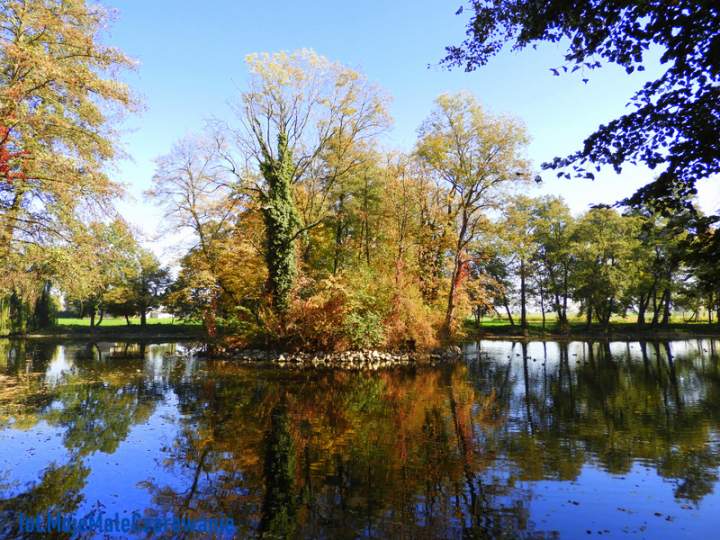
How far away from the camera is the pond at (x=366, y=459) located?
475 centimetres

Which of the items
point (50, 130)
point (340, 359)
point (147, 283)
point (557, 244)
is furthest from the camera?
point (147, 283)

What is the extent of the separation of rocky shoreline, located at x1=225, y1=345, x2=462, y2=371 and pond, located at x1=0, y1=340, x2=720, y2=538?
732 cm

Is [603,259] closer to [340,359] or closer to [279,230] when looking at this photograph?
[340,359]

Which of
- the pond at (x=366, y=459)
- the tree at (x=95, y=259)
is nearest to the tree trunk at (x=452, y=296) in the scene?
the pond at (x=366, y=459)

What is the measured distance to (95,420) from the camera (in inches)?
358

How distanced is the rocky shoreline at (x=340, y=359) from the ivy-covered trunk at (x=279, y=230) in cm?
245

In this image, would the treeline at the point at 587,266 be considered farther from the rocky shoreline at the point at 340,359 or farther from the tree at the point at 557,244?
the rocky shoreline at the point at 340,359

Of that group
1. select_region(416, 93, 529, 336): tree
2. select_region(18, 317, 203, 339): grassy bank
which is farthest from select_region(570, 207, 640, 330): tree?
select_region(18, 317, 203, 339): grassy bank

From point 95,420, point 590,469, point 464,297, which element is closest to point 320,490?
point 590,469

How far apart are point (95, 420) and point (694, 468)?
10.8 m

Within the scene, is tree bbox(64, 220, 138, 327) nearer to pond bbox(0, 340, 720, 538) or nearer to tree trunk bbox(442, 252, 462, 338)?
pond bbox(0, 340, 720, 538)

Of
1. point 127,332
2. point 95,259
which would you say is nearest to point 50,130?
point 95,259

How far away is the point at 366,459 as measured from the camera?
6.70 m

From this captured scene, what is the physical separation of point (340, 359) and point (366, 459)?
1520cm
